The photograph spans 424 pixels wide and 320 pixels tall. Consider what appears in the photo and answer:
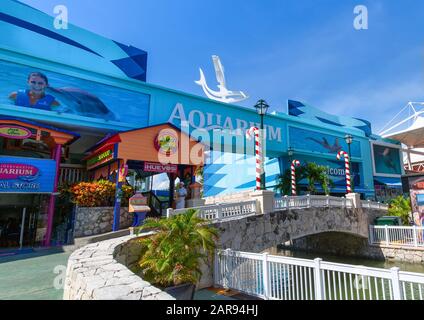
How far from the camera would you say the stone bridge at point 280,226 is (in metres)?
10.1

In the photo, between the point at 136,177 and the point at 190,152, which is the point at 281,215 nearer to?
the point at 190,152

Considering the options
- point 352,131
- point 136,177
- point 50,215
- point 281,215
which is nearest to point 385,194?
point 352,131

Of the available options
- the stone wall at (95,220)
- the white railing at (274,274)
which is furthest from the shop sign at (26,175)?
the white railing at (274,274)

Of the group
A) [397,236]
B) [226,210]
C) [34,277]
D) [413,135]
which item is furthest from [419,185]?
[413,135]

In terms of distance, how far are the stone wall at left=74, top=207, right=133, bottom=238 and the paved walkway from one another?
165 centimetres

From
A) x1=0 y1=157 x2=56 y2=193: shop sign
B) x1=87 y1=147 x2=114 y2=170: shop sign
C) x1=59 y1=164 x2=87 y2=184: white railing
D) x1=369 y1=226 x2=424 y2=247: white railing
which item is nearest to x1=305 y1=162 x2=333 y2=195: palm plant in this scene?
x1=369 y1=226 x2=424 y2=247: white railing

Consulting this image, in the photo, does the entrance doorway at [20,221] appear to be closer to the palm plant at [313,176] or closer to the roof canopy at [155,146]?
the roof canopy at [155,146]

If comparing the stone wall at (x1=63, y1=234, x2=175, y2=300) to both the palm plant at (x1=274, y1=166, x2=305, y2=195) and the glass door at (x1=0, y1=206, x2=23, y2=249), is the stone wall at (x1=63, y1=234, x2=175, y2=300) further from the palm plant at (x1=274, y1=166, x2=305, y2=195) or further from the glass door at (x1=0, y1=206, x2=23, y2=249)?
the palm plant at (x1=274, y1=166, x2=305, y2=195)

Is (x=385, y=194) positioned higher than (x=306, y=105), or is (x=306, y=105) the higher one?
(x=306, y=105)

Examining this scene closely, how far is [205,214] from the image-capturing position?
380 inches

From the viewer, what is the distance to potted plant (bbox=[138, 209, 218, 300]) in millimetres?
6133

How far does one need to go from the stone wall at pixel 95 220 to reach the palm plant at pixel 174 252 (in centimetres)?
602

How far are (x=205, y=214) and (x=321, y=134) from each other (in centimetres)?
2550

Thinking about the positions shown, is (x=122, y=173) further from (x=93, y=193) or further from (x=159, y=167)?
(x=159, y=167)
